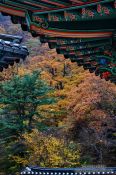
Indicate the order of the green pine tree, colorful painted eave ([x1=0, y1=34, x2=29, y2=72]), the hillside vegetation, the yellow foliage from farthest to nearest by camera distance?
the green pine tree
the hillside vegetation
the yellow foliage
colorful painted eave ([x1=0, y1=34, x2=29, y2=72])

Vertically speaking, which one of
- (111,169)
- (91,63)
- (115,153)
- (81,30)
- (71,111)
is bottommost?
(115,153)

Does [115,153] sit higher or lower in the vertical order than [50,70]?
lower

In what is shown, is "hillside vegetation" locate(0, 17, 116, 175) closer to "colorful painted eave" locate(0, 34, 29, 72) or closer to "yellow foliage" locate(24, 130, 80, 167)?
"yellow foliage" locate(24, 130, 80, 167)

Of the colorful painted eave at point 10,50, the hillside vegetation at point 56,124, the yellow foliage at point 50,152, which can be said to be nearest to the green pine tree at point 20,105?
the hillside vegetation at point 56,124

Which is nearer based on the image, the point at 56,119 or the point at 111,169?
the point at 111,169

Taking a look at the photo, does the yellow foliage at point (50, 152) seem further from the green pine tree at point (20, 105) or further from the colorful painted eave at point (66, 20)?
the colorful painted eave at point (66, 20)

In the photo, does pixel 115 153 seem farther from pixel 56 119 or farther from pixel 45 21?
pixel 45 21

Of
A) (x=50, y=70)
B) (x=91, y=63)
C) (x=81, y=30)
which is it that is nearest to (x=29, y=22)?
(x=81, y=30)

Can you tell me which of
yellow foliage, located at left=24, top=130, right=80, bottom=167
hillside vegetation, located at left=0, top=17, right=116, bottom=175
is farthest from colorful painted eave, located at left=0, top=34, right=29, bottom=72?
hillside vegetation, located at left=0, top=17, right=116, bottom=175

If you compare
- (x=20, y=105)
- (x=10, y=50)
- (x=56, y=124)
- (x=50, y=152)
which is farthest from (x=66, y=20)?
(x=56, y=124)
